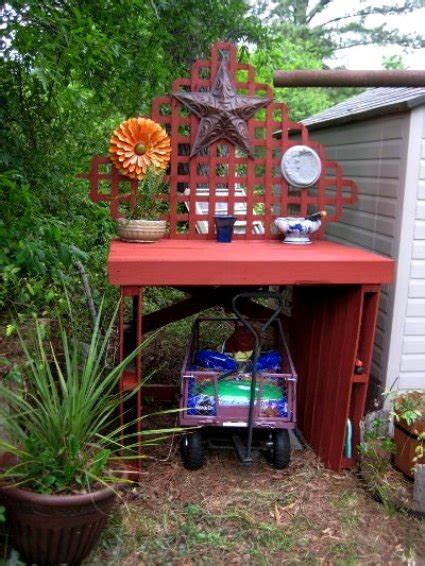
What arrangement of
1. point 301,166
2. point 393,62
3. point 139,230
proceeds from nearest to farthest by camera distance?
point 139,230, point 301,166, point 393,62

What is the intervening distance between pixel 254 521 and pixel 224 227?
1.74 meters

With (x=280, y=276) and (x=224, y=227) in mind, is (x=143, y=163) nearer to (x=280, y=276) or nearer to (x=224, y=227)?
(x=224, y=227)

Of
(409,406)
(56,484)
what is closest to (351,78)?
(409,406)

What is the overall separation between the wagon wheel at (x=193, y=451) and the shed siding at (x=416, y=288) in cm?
126

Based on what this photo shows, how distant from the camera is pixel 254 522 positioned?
3.14m

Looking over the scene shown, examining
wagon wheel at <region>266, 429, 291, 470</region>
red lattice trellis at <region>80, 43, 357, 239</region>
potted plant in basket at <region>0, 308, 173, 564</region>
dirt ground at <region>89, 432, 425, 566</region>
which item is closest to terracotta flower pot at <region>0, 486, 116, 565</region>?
potted plant in basket at <region>0, 308, 173, 564</region>

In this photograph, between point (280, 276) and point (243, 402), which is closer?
point (280, 276)

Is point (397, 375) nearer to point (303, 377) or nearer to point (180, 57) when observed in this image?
point (303, 377)

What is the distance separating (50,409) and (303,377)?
2.02 m

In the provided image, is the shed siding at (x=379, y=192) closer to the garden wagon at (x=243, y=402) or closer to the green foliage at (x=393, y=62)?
the garden wagon at (x=243, y=402)

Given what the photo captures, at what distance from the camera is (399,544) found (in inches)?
120

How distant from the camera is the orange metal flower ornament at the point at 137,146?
152 inches

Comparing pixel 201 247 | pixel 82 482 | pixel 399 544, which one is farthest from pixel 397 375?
pixel 82 482

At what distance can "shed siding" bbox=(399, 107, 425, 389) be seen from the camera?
11.6 feet
